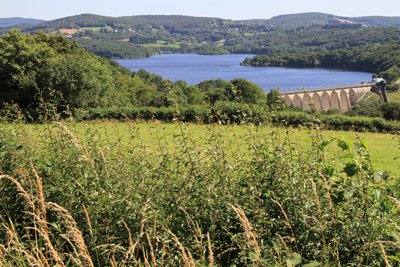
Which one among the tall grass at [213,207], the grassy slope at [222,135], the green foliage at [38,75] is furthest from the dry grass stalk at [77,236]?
the green foliage at [38,75]

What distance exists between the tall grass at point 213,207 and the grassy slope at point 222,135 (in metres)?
0.30

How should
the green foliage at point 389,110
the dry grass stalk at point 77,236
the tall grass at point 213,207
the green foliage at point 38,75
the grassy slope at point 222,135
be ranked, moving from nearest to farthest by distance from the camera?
the dry grass stalk at point 77,236 < the tall grass at point 213,207 < the grassy slope at point 222,135 < the green foliage at point 38,75 < the green foliage at point 389,110

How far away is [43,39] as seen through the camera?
118 ft

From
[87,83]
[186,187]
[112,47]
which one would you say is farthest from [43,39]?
[112,47]

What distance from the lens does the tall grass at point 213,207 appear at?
118 inches

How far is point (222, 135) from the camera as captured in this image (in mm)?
4957

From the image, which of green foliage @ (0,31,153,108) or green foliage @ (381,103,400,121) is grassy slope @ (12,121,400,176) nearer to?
green foliage @ (0,31,153,108)

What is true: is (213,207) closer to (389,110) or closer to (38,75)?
(38,75)

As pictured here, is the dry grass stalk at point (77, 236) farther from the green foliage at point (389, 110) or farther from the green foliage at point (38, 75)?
the green foliage at point (389, 110)

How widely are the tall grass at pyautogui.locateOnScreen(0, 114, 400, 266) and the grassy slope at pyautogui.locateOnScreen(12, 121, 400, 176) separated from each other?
0.30 metres

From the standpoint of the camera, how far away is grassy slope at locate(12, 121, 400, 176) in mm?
4668

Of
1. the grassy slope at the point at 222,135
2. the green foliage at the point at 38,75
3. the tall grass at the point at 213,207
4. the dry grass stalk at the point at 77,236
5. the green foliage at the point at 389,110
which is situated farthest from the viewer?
the green foliage at the point at 389,110

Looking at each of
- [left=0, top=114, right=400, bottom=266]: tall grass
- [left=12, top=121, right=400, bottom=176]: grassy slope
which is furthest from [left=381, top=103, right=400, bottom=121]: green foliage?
[left=0, top=114, right=400, bottom=266]: tall grass

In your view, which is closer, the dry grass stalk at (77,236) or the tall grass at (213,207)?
the dry grass stalk at (77,236)
